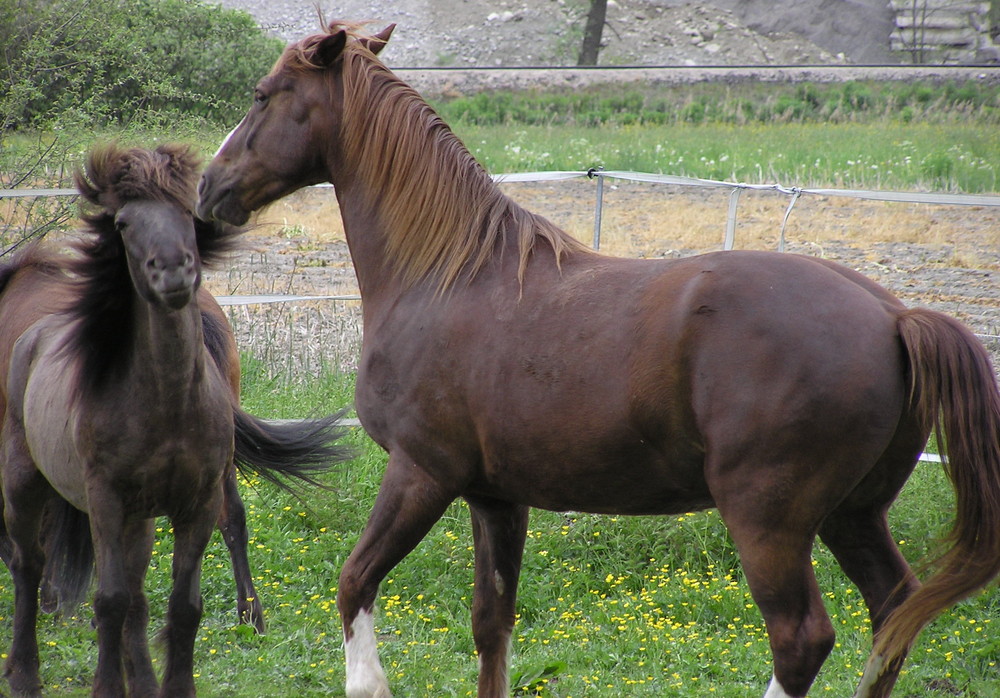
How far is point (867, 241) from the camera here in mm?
10688

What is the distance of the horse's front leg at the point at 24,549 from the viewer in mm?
3932

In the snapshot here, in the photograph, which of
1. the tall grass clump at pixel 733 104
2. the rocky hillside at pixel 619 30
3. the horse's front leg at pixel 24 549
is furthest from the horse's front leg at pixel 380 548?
the rocky hillside at pixel 619 30

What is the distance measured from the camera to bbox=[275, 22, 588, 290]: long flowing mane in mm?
3273

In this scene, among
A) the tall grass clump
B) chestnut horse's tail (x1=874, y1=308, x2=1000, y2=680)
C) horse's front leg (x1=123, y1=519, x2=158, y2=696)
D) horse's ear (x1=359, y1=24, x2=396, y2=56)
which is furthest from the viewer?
the tall grass clump

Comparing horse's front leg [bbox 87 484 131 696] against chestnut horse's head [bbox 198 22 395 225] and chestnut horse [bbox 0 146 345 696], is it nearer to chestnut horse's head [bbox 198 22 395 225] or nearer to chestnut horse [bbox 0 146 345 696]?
chestnut horse [bbox 0 146 345 696]

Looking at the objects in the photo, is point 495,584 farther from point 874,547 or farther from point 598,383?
point 874,547

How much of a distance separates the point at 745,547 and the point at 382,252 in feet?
5.20

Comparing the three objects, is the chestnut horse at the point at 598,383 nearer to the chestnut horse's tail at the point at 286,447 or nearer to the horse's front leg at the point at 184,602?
the horse's front leg at the point at 184,602

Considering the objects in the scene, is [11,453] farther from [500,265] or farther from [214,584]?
[500,265]

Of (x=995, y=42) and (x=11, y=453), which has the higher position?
(x=11, y=453)

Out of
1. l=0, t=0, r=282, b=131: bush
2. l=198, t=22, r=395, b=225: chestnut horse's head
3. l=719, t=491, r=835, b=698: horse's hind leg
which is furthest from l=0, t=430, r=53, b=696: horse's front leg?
l=0, t=0, r=282, b=131: bush

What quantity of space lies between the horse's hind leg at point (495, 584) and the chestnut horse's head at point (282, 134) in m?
1.35

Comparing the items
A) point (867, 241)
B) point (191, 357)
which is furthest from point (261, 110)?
point (867, 241)

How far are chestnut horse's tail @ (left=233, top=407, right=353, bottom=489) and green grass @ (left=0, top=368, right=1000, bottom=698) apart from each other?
0.66ft
